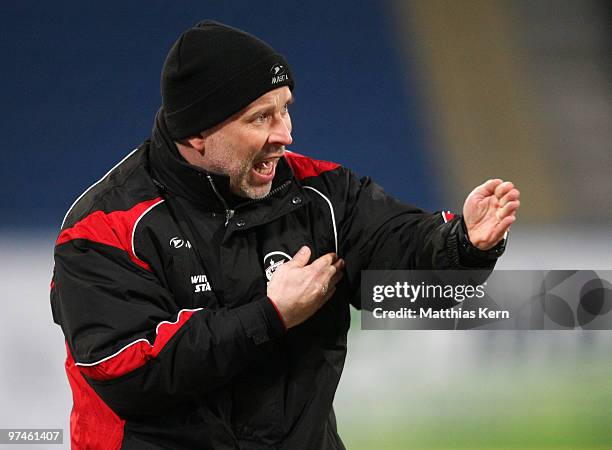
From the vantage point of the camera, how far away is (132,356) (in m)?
1.39

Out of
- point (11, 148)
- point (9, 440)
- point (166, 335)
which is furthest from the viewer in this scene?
point (11, 148)

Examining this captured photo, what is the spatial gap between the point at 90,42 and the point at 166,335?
1366 millimetres

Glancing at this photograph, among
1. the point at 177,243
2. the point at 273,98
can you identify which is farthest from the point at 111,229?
the point at 273,98

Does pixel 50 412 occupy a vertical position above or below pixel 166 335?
below

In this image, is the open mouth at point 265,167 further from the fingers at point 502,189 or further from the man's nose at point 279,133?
the fingers at point 502,189

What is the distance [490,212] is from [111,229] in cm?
54

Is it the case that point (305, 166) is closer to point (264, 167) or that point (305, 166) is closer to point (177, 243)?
point (264, 167)

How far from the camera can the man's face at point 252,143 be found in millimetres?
1492

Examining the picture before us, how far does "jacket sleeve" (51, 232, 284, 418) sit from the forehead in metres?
0.28

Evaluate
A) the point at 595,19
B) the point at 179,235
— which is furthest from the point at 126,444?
the point at 595,19

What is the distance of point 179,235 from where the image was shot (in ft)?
4.91

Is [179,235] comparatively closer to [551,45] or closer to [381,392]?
[381,392]

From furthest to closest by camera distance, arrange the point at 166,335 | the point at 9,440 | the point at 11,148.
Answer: the point at 11,148, the point at 9,440, the point at 166,335

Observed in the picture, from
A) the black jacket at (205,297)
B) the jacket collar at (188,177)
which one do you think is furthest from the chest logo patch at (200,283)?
the jacket collar at (188,177)
